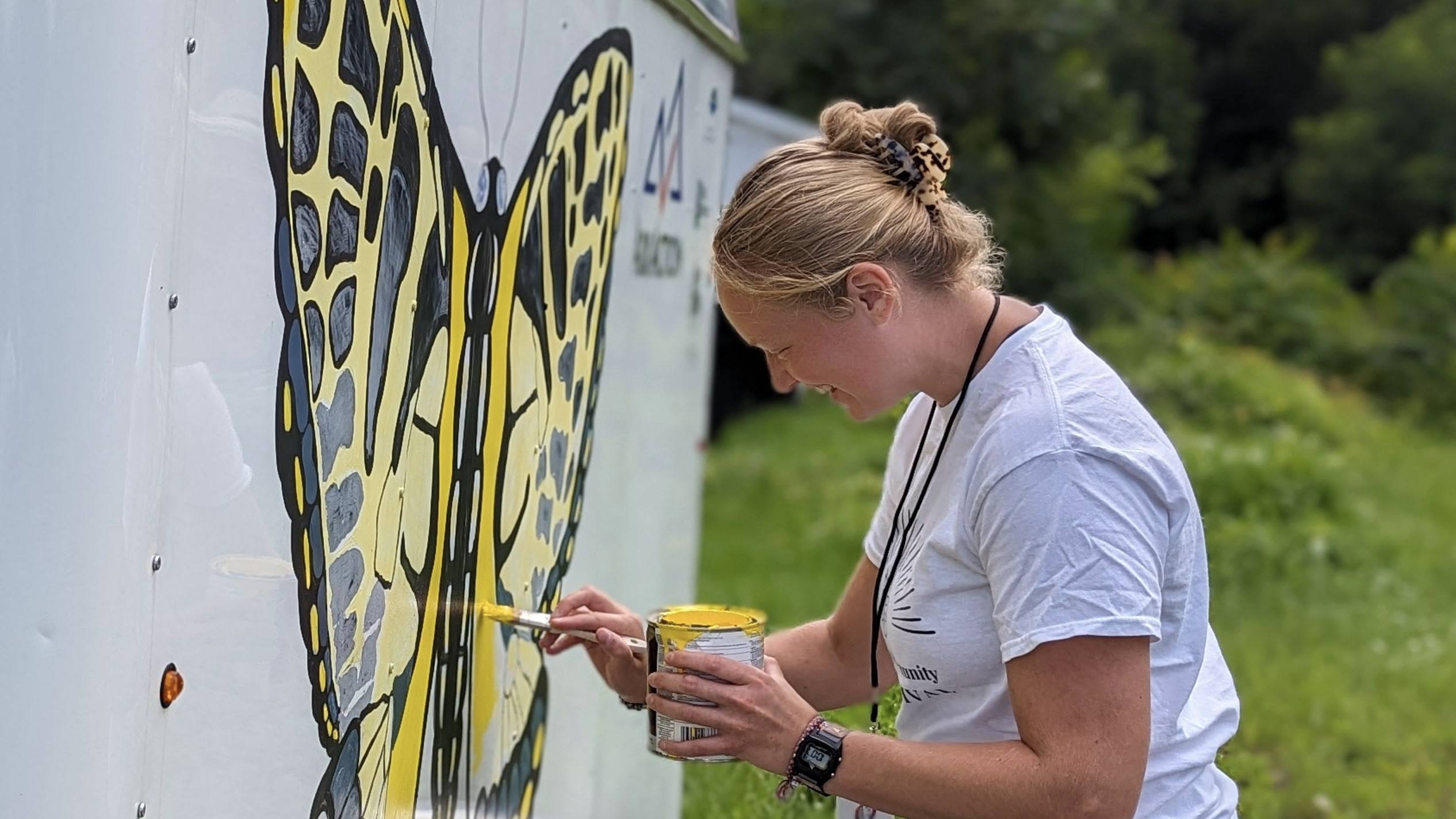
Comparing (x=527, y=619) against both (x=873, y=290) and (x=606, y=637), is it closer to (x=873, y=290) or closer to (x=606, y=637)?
(x=606, y=637)

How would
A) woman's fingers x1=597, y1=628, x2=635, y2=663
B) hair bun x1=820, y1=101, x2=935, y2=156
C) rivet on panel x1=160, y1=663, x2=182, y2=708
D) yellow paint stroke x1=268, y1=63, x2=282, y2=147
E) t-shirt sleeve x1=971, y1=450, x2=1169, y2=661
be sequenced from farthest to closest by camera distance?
1. woman's fingers x1=597, y1=628, x2=635, y2=663
2. hair bun x1=820, y1=101, x2=935, y2=156
3. t-shirt sleeve x1=971, y1=450, x2=1169, y2=661
4. yellow paint stroke x1=268, y1=63, x2=282, y2=147
5. rivet on panel x1=160, y1=663, x2=182, y2=708

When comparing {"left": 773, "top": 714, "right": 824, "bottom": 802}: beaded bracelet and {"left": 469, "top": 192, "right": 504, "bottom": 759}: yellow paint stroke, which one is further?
{"left": 469, "top": 192, "right": 504, "bottom": 759}: yellow paint stroke

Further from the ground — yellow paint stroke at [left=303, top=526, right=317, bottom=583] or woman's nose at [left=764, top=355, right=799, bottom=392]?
woman's nose at [left=764, top=355, right=799, bottom=392]

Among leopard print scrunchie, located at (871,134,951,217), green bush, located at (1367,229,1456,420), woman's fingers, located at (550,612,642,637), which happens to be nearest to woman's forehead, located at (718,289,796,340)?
leopard print scrunchie, located at (871,134,951,217)

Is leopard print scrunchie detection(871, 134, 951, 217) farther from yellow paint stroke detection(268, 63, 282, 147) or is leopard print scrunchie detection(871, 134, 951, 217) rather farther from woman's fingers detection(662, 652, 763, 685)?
yellow paint stroke detection(268, 63, 282, 147)

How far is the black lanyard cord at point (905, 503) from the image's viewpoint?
1.89m

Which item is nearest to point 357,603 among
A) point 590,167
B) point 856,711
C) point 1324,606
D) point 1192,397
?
point 590,167

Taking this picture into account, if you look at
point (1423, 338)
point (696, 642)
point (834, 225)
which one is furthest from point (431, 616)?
point (1423, 338)

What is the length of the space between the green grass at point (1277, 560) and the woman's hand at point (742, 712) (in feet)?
6.53

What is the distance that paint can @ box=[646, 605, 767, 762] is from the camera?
5.97 feet

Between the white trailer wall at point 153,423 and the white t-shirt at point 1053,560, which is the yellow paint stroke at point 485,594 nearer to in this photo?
the white trailer wall at point 153,423

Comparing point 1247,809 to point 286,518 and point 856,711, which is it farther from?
point 286,518

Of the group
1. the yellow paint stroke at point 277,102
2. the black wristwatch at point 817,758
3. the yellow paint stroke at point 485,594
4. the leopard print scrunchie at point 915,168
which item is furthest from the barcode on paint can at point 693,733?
the yellow paint stroke at point 277,102

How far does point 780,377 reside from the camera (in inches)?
77.1
